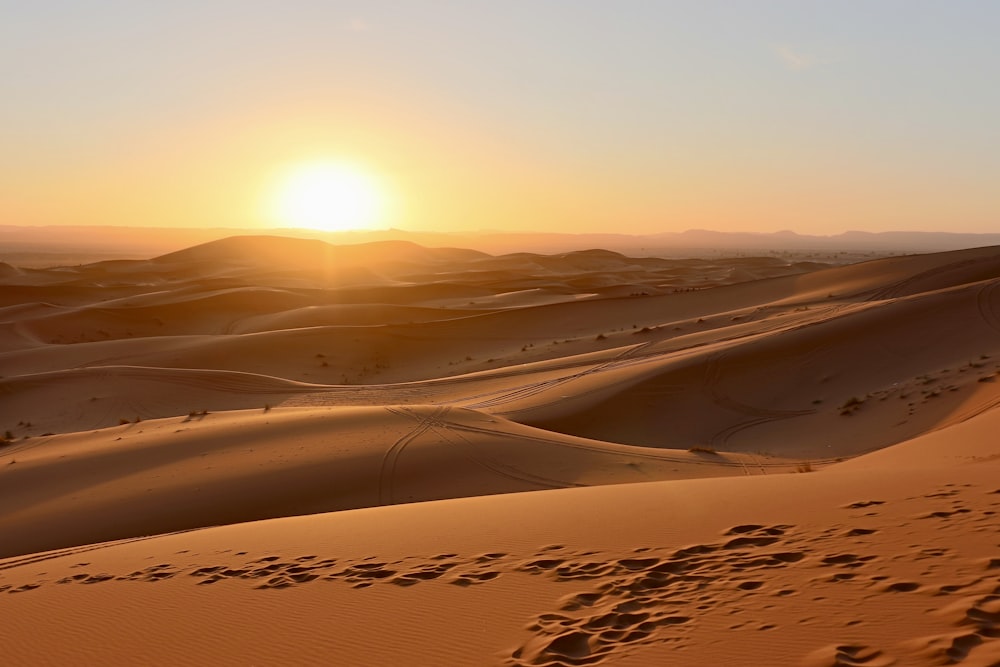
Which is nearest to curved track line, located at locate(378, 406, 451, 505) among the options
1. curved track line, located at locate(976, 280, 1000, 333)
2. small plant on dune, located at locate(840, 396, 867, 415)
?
small plant on dune, located at locate(840, 396, 867, 415)

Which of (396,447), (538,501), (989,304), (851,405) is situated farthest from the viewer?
(989,304)

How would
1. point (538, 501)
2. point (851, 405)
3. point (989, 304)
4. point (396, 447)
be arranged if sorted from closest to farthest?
point (538, 501), point (396, 447), point (851, 405), point (989, 304)

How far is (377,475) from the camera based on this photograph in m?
9.84

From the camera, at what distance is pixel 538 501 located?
24.1 ft

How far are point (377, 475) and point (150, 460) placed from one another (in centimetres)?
343

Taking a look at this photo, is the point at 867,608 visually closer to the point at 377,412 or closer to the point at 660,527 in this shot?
the point at 660,527

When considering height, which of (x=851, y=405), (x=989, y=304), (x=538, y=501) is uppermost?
(x=989, y=304)

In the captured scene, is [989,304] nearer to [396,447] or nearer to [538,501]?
[396,447]

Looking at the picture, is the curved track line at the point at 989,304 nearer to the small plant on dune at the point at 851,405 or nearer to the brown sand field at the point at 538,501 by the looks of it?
the brown sand field at the point at 538,501

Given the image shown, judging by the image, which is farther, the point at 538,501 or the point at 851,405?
the point at 851,405

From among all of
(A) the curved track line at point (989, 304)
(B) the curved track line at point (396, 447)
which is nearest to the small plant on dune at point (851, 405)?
(A) the curved track line at point (989, 304)

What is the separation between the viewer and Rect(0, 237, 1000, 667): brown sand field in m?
4.01

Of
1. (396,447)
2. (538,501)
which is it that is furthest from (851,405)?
(538,501)

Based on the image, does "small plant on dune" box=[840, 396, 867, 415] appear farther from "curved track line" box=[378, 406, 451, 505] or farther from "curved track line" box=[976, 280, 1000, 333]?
"curved track line" box=[378, 406, 451, 505]
